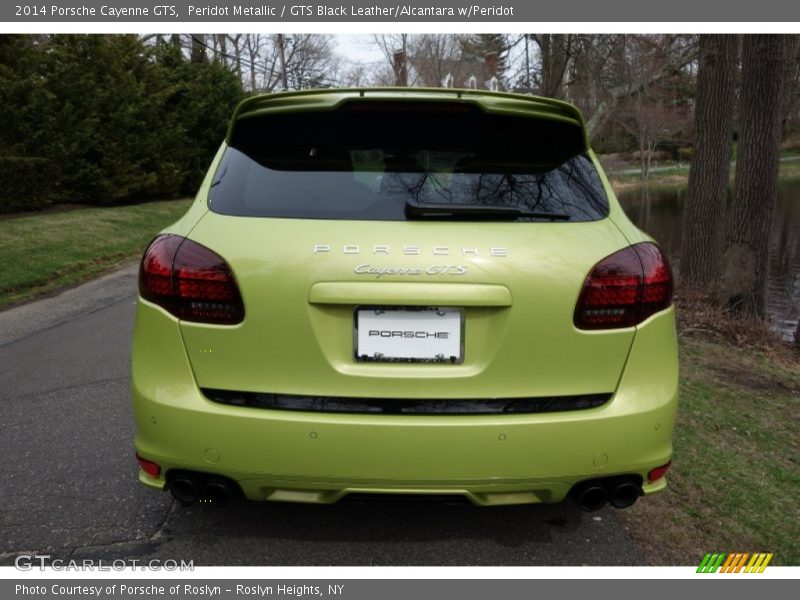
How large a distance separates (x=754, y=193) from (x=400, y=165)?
7863 millimetres

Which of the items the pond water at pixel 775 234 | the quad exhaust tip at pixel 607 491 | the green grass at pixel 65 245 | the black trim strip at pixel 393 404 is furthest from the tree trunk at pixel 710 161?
the green grass at pixel 65 245

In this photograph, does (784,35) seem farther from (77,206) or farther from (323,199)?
(77,206)

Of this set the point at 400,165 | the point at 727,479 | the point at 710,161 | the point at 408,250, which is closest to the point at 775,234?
the point at 710,161

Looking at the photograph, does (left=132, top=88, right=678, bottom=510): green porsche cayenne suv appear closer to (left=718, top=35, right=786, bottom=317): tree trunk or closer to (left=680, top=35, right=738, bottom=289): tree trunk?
(left=718, top=35, right=786, bottom=317): tree trunk

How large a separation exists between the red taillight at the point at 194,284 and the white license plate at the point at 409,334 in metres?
0.45

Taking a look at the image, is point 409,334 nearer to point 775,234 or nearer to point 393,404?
point 393,404

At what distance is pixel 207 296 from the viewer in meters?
2.18

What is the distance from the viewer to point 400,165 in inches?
95.0

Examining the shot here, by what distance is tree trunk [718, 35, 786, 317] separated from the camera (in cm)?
846

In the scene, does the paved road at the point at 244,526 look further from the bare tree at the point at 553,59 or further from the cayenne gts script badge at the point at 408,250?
the bare tree at the point at 553,59

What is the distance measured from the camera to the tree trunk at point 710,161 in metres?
9.18

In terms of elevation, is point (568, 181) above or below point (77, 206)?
above

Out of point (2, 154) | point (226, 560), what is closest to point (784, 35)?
point (226, 560)

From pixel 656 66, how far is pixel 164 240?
2645cm
